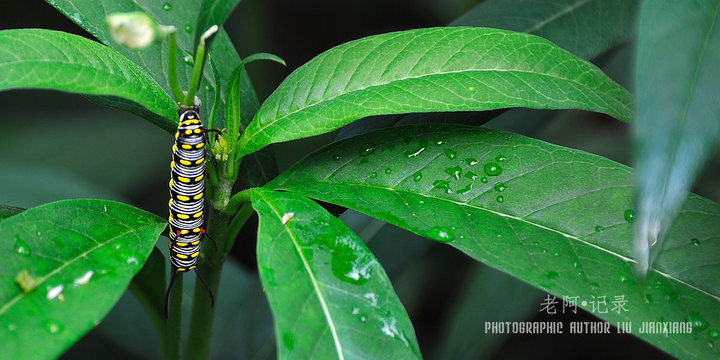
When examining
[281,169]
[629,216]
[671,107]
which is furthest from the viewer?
[281,169]

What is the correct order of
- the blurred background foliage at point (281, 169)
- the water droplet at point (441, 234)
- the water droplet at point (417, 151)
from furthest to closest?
the blurred background foliage at point (281, 169)
the water droplet at point (417, 151)
the water droplet at point (441, 234)

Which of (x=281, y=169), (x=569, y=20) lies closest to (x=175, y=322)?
(x=569, y=20)

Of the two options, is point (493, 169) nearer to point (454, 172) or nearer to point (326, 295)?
point (454, 172)

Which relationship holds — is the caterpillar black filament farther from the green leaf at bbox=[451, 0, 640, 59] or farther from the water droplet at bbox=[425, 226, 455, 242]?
the green leaf at bbox=[451, 0, 640, 59]

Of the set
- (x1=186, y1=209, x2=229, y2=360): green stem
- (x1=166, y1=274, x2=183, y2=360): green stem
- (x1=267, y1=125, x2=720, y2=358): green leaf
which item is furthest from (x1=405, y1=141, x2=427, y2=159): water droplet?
(x1=166, y1=274, x2=183, y2=360): green stem

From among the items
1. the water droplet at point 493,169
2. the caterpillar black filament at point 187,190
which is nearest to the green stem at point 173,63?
the caterpillar black filament at point 187,190

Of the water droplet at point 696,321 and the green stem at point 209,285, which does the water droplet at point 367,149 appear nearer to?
the green stem at point 209,285
